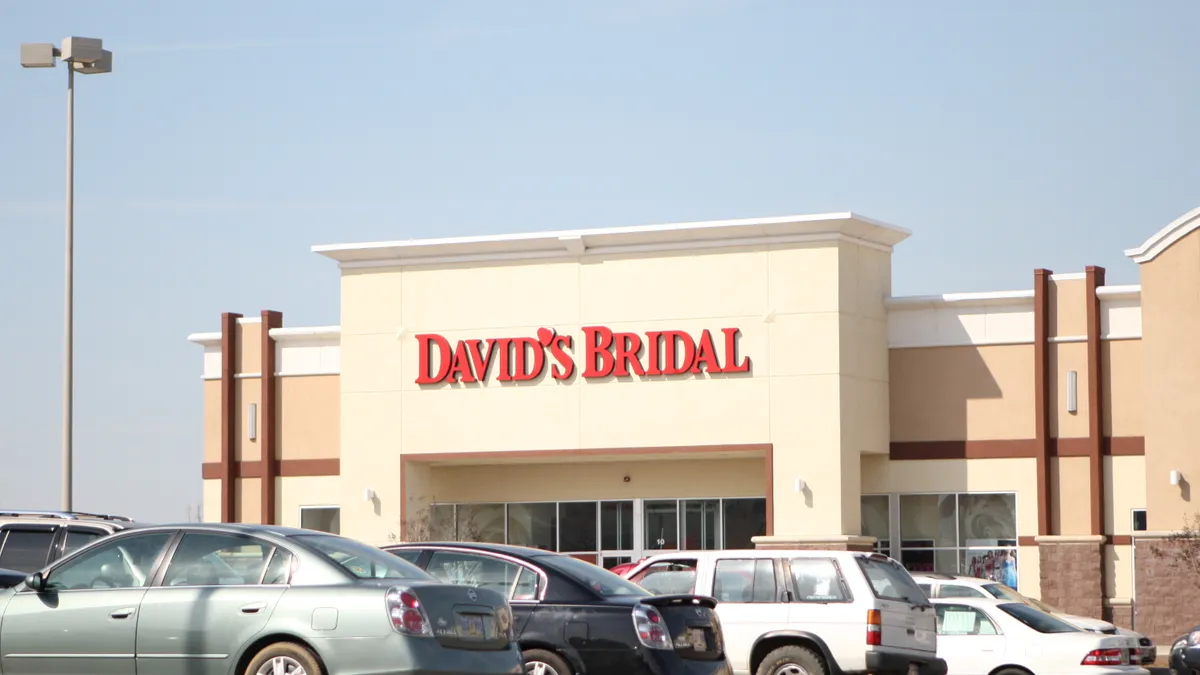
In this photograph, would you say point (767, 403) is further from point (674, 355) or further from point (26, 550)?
point (26, 550)

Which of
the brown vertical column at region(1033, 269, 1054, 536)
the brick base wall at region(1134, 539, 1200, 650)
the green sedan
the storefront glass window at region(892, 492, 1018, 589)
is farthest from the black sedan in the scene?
the storefront glass window at region(892, 492, 1018, 589)

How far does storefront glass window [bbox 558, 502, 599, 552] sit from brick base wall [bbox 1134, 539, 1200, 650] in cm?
1213

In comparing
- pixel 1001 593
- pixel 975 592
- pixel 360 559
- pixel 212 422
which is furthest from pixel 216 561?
pixel 212 422

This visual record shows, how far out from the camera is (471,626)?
1284cm

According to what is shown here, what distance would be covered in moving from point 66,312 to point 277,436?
54.2 feet

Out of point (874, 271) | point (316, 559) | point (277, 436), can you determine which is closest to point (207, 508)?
point (277, 436)

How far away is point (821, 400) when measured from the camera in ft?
122

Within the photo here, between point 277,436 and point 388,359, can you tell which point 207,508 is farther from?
point 388,359

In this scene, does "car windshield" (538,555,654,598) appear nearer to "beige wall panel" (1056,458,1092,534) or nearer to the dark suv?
the dark suv

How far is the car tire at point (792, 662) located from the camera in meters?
18.5

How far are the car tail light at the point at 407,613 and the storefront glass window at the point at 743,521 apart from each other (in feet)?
88.6

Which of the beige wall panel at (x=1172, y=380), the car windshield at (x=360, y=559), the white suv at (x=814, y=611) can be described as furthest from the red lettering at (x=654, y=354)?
the car windshield at (x=360, y=559)

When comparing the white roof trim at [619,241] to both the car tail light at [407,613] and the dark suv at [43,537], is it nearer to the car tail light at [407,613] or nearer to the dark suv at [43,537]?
the dark suv at [43,537]

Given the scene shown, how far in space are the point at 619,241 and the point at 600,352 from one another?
2.47 m
